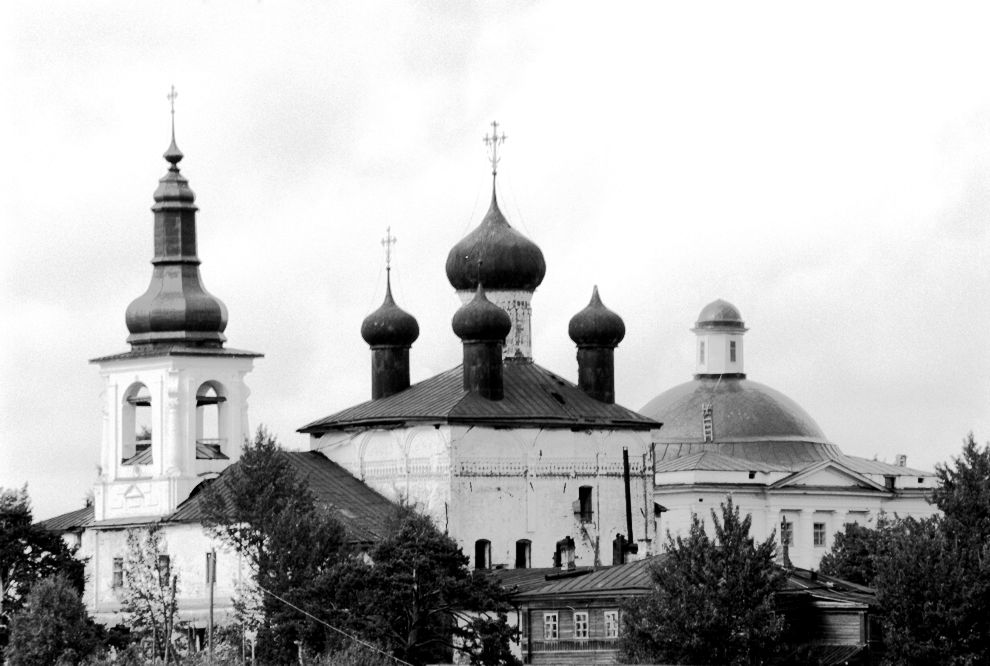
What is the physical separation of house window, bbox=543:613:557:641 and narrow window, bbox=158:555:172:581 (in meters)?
8.64

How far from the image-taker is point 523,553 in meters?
67.8

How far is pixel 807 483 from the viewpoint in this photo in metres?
97.3

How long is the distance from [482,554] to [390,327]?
20.9ft

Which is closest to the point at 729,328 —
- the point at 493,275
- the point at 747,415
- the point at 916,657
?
the point at 747,415

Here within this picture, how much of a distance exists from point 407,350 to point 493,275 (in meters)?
2.63

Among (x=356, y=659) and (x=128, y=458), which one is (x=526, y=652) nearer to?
(x=356, y=659)

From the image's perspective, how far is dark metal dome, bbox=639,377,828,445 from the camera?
102 meters

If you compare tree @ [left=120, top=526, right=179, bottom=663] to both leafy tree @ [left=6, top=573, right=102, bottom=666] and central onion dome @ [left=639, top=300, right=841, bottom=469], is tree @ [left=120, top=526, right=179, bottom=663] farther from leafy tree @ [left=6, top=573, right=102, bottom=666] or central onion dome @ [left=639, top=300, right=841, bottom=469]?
central onion dome @ [left=639, top=300, right=841, bottom=469]

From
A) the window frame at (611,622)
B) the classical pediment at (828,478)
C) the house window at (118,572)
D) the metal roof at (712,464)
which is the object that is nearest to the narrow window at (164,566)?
the house window at (118,572)

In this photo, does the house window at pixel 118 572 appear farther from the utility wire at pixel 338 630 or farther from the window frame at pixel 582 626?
the window frame at pixel 582 626

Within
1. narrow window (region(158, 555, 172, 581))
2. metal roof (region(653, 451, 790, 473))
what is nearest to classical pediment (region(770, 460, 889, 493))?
metal roof (region(653, 451, 790, 473))

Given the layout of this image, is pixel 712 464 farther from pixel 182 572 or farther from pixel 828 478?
pixel 182 572

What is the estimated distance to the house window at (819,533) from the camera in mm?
96875

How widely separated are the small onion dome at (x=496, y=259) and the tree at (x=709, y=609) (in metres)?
14.9
